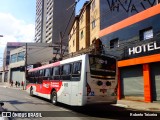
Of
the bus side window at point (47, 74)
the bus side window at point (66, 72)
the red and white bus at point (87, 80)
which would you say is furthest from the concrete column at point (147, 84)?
the bus side window at point (47, 74)

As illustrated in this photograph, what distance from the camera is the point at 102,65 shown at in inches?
535

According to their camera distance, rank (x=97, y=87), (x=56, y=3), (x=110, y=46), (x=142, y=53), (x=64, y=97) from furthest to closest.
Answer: (x=56, y=3), (x=110, y=46), (x=142, y=53), (x=64, y=97), (x=97, y=87)

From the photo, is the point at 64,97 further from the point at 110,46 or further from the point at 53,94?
the point at 110,46

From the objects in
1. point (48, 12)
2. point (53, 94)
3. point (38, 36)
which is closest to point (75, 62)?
point (53, 94)

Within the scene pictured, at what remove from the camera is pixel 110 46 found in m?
23.2

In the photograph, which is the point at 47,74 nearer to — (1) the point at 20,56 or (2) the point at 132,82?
(2) the point at 132,82

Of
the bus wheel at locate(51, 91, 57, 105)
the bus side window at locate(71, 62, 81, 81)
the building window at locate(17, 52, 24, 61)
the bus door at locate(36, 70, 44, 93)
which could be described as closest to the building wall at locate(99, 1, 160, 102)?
the bus side window at locate(71, 62, 81, 81)

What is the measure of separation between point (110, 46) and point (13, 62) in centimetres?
5200

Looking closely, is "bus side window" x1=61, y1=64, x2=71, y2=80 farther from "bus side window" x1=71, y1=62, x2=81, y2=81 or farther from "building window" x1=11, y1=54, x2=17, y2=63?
"building window" x1=11, y1=54, x2=17, y2=63

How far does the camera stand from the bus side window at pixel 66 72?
48.4 ft

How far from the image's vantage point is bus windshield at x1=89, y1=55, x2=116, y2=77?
13188 millimetres

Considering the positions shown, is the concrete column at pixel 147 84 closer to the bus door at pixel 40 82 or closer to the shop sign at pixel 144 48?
the shop sign at pixel 144 48

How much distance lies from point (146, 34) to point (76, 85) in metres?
8.66

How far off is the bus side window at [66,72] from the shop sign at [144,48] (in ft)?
22.2
